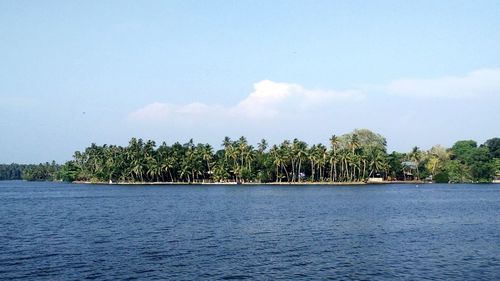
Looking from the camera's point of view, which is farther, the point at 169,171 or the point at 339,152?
the point at 169,171

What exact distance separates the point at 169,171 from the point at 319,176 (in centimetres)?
5958

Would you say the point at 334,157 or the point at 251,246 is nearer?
the point at 251,246

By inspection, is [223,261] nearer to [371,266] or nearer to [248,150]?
[371,266]

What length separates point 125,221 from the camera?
200 feet

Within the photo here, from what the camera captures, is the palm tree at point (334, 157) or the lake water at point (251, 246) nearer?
the lake water at point (251, 246)

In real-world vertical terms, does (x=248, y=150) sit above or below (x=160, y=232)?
above

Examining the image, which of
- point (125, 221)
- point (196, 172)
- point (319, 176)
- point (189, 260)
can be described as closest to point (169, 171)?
point (196, 172)

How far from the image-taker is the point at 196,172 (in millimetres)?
198250

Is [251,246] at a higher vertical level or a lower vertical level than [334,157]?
lower

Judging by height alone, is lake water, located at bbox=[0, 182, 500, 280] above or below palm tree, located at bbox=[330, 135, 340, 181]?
below

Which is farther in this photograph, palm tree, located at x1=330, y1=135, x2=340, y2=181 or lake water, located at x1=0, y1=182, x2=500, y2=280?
palm tree, located at x1=330, y1=135, x2=340, y2=181

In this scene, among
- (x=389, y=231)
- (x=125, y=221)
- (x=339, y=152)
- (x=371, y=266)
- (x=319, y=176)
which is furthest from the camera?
(x=319, y=176)

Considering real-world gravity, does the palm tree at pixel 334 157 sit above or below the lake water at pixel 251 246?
above

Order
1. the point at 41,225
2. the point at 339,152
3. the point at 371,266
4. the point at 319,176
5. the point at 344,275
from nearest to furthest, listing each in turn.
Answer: the point at 344,275 → the point at 371,266 → the point at 41,225 → the point at 339,152 → the point at 319,176
